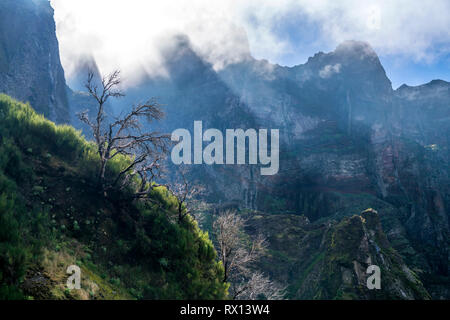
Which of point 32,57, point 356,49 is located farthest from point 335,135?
point 32,57

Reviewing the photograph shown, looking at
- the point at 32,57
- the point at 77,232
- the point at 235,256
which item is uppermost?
the point at 32,57

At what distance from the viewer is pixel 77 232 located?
13.4 metres

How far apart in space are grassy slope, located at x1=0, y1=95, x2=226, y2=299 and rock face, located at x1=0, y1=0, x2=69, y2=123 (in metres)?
81.1

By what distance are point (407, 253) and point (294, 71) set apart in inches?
5548

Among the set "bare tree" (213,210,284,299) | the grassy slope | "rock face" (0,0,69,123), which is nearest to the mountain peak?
"rock face" (0,0,69,123)

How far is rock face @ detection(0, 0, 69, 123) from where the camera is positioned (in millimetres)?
84375

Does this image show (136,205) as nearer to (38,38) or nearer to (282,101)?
(38,38)

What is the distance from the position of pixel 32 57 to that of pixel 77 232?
10866cm

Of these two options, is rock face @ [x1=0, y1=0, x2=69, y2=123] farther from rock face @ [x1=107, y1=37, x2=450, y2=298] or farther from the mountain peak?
the mountain peak

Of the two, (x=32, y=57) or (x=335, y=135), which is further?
(x=335, y=135)

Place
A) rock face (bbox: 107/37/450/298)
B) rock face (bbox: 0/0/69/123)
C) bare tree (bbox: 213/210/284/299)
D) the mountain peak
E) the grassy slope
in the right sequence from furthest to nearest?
the mountain peak
rock face (bbox: 107/37/450/298)
rock face (bbox: 0/0/69/123)
bare tree (bbox: 213/210/284/299)
the grassy slope

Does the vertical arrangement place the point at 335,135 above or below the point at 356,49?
below

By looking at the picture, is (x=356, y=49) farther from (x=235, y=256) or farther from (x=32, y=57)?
(x=235, y=256)

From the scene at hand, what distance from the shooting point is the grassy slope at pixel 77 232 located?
9.48m
